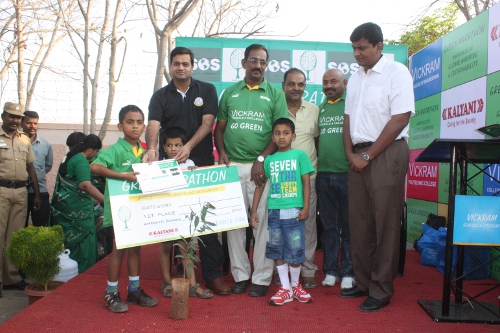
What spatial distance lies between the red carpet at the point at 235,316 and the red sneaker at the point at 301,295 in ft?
0.17

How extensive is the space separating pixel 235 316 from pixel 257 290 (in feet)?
1.90

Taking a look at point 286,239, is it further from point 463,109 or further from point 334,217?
point 463,109

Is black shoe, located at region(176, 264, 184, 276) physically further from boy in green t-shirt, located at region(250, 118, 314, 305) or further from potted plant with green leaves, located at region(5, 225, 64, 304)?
boy in green t-shirt, located at region(250, 118, 314, 305)

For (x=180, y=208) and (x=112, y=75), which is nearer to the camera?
(x=180, y=208)

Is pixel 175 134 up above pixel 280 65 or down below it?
below

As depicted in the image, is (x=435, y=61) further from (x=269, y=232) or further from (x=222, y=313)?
(x=222, y=313)

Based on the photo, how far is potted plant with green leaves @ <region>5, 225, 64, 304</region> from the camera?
4547 mm

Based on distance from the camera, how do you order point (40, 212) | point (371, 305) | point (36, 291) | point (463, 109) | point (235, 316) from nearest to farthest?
point (235, 316) → point (371, 305) → point (36, 291) → point (463, 109) → point (40, 212)

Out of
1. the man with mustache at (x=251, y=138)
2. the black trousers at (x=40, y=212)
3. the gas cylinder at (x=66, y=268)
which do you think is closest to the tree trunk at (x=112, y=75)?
the black trousers at (x=40, y=212)

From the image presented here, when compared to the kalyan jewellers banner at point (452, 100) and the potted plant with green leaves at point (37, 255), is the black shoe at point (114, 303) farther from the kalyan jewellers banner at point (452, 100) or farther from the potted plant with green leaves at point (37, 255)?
the kalyan jewellers banner at point (452, 100)

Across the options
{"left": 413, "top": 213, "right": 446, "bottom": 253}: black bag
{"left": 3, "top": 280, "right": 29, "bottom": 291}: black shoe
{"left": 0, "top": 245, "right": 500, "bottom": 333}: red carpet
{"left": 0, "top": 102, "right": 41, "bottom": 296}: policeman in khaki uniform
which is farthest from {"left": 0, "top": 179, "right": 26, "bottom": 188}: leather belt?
{"left": 413, "top": 213, "right": 446, "bottom": 253}: black bag

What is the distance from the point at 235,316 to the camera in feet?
11.9

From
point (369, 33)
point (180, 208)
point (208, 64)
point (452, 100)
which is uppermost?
point (208, 64)

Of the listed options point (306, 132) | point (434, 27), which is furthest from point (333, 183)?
point (434, 27)
